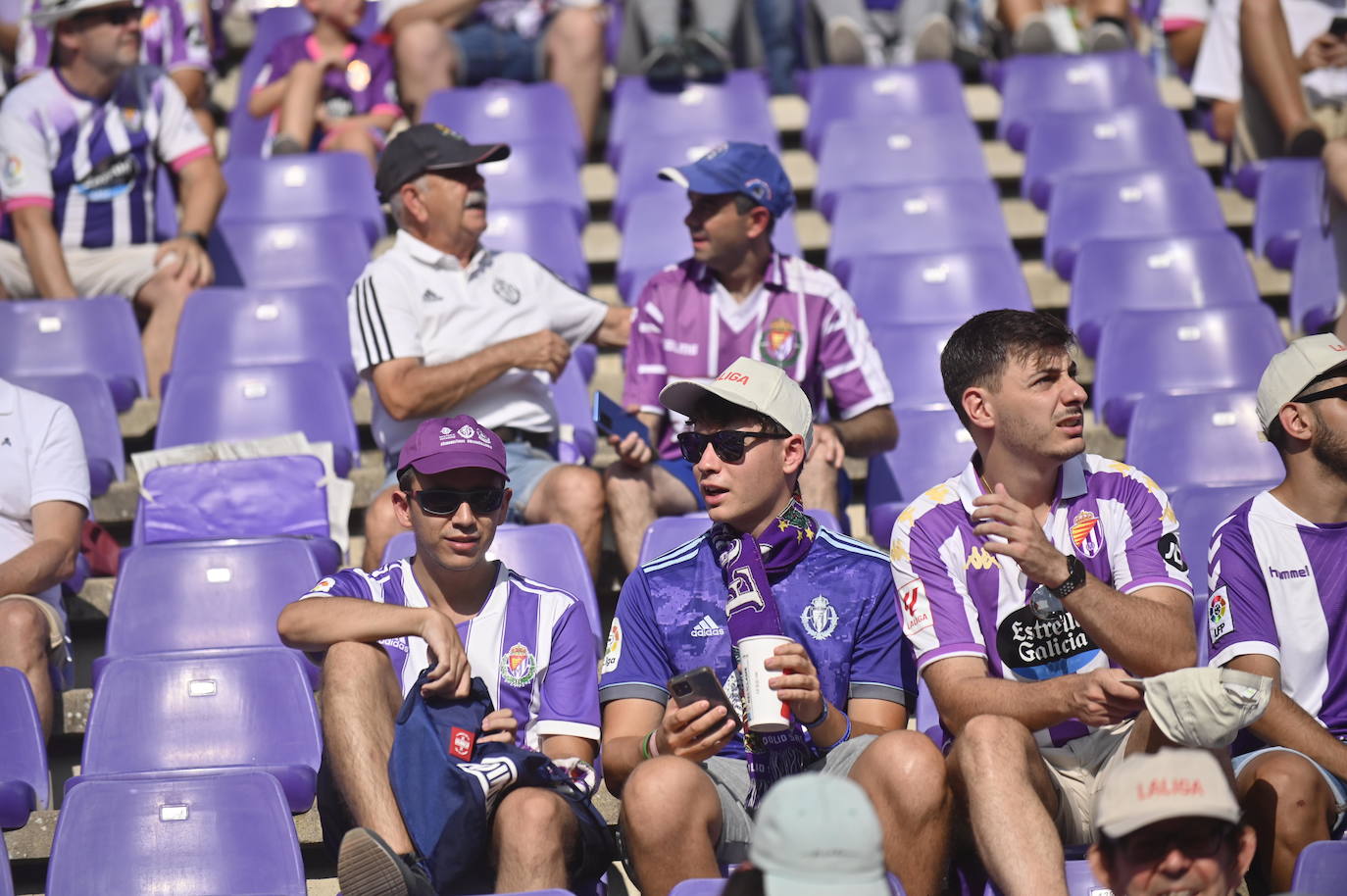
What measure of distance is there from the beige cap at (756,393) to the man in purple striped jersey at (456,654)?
44 cm

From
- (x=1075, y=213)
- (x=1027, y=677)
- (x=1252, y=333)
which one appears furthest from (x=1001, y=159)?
(x=1027, y=677)

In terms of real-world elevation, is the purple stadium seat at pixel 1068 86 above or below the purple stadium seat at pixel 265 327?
below

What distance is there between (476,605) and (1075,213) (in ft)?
11.2

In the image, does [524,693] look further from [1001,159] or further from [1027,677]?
[1001,159]

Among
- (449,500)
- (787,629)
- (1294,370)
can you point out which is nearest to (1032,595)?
(787,629)

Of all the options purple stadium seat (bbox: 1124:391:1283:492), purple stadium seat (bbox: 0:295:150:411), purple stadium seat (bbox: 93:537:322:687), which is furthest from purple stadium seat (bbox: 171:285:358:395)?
purple stadium seat (bbox: 1124:391:1283:492)

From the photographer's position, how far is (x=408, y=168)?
472 centimetres

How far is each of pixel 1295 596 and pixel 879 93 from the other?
4169 mm

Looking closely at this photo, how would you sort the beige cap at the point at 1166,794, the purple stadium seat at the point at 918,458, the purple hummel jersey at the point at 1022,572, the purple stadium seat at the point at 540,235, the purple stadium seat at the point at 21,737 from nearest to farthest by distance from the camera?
the beige cap at the point at 1166,794
the purple hummel jersey at the point at 1022,572
the purple stadium seat at the point at 21,737
the purple stadium seat at the point at 918,458
the purple stadium seat at the point at 540,235

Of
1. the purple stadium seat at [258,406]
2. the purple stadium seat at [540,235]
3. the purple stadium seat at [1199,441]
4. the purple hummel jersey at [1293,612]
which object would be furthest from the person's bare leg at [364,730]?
the purple stadium seat at [540,235]

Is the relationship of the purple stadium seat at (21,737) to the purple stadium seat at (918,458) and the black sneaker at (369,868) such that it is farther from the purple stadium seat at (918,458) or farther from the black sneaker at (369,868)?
the purple stadium seat at (918,458)

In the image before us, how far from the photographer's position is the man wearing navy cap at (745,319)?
4555mm

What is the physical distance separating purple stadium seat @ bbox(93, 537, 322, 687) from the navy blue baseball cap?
1.49m

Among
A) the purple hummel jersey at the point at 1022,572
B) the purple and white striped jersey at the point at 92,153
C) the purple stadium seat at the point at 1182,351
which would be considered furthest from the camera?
the purple and white striped jersey at the point at 92,153
